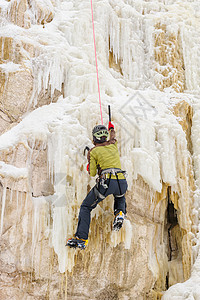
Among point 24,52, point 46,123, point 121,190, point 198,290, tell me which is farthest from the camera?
point 24,52

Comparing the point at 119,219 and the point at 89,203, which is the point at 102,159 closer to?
the point at 89,203

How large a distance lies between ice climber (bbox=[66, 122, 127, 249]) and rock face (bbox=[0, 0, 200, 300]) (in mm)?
484

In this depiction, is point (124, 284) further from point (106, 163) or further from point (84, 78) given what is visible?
point (84, 78)

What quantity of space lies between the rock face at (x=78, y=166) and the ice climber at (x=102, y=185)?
0.48m

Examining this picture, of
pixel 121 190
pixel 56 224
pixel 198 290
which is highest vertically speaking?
pixel 121 190

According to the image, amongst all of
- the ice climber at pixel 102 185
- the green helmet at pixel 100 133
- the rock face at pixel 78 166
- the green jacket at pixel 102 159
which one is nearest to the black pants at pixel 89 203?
the ice climber at pixel 102 185

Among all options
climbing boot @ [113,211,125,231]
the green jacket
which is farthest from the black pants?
climbing boot @ [113,211,125,231]

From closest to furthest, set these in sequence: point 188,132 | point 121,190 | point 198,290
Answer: point 121,190
point 198,290
point 188,132

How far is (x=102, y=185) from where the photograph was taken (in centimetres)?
486

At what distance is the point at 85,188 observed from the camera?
5578 mm

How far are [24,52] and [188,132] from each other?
14.3 ft

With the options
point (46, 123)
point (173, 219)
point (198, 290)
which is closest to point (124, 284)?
point (198, 290)

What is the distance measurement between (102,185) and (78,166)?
0.90 meters

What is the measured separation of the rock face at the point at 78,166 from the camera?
5289 millimetres
